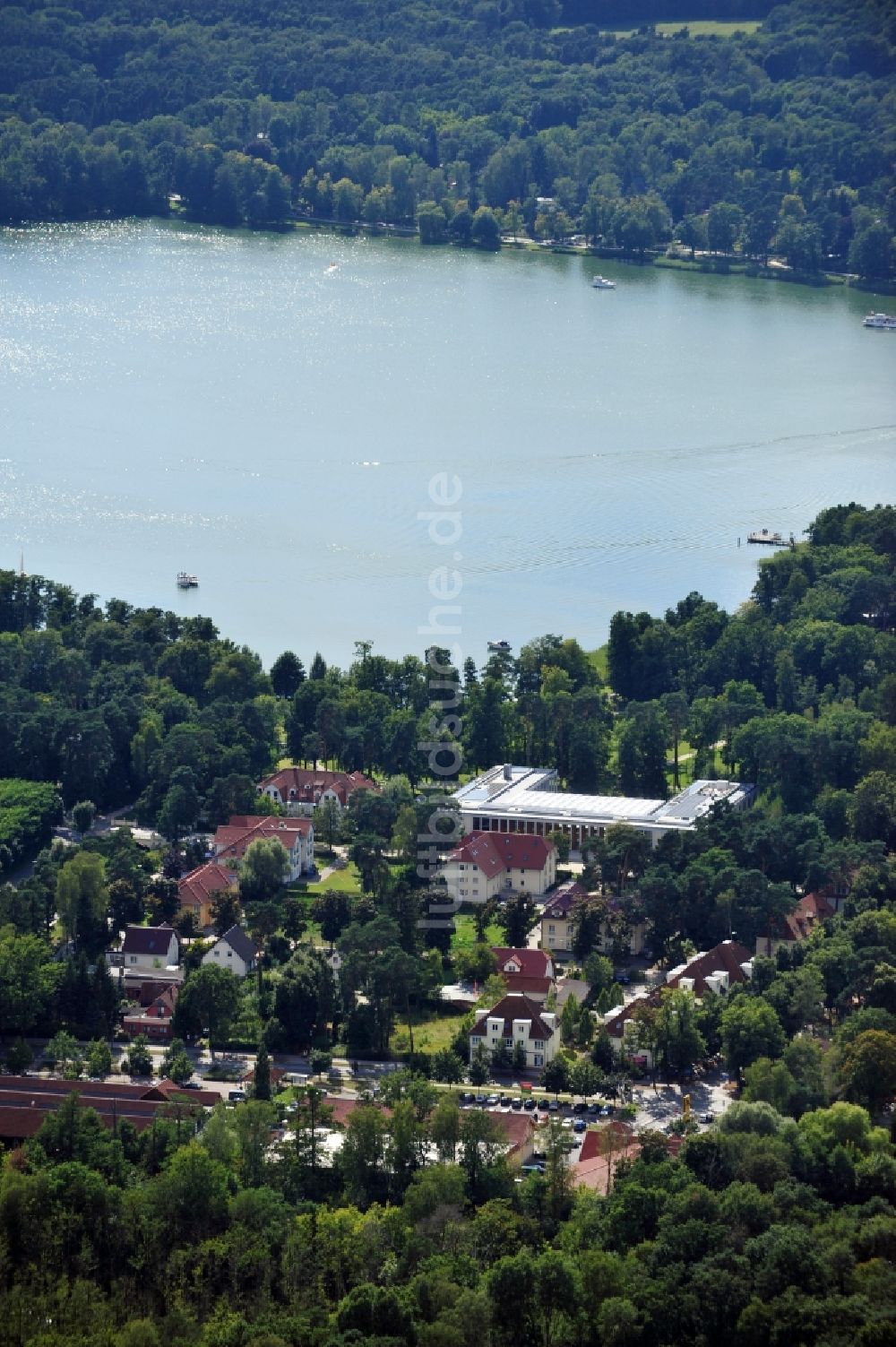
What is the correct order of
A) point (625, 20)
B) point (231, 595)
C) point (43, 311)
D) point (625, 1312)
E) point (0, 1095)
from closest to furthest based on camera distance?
1. point (625, 1312)
2. point (0, 1095)
3. point (231, 595)
4. point (43, 311)
5. point (625, 20)

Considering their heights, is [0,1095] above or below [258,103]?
below

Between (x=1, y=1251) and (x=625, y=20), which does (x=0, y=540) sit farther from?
(x=625, y=20)

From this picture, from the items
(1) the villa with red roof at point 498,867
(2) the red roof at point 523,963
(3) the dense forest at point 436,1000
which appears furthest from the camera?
(1) the villa with red roof at point 498,867

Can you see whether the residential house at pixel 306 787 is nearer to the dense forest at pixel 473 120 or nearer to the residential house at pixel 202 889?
the residential house at pixel 202 889

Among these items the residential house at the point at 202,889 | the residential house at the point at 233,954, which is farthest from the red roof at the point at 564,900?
the residential house at the point at 202,889

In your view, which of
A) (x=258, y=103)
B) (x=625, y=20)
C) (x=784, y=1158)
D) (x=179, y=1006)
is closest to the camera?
(x=784, y=1158)

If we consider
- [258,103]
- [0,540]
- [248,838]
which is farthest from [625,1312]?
[258,103]

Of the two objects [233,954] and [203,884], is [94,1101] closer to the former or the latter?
[233,954]

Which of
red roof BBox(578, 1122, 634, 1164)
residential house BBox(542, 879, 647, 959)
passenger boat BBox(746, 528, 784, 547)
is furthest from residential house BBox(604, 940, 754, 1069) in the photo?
passenger boat BBox(746, 528, 784, 547)
